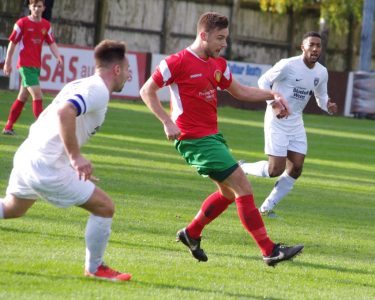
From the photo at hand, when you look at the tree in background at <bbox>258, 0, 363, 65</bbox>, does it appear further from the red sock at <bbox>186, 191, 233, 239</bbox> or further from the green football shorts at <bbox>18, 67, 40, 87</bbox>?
the red sock at <bbox>186, 191, 233, 239</bbox>

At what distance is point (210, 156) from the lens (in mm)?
9766

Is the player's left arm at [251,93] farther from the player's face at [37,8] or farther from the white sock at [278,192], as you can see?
the player's face at [37,8]

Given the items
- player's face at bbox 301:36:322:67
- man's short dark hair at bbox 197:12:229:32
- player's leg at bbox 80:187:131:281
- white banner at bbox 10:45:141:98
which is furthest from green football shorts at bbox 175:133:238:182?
white banner at bbox 10:45:141:98

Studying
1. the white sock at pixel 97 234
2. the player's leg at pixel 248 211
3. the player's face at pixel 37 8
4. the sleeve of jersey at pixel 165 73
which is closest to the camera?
the white sock at pixel 97 234

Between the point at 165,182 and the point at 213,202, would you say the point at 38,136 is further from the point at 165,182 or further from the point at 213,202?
the point at 165,182

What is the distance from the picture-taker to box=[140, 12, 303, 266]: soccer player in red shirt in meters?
9.63

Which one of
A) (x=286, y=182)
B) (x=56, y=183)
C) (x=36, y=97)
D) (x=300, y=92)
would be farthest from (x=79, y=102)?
(x=36, y=97)

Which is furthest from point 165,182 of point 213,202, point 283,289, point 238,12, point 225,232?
point 238,12

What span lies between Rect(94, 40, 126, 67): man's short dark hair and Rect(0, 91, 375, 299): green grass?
1.52m

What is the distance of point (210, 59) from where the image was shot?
10.0m

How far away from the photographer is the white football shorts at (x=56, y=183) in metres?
7.97

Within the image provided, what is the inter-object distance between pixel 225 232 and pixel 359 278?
8.11 feet

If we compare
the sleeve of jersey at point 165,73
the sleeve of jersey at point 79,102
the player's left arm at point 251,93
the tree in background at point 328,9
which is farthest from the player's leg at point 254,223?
the tree in background at point 328,9

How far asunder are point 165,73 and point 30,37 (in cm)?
1006
